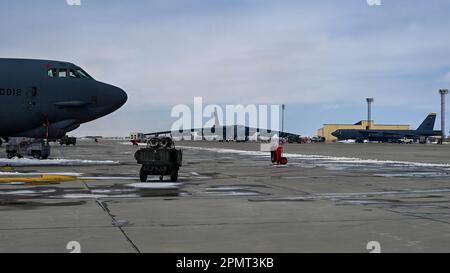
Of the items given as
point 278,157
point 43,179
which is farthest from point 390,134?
point 43,179

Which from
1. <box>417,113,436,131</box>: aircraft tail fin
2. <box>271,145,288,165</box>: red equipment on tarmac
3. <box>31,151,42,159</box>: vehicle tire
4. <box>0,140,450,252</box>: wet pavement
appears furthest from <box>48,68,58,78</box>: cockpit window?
<box>417,113,436,131</box>: aircraft tail fin

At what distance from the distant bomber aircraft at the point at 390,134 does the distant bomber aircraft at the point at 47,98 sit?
418ft

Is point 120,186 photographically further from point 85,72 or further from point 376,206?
point 85,72

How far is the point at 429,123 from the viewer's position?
15738 cm

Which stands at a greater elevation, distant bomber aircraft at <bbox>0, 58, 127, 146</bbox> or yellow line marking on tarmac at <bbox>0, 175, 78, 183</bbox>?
distant bomber aircraft at <bbox>0, 58, 127, 146</bbox>

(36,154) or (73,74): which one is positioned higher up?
(73,74)

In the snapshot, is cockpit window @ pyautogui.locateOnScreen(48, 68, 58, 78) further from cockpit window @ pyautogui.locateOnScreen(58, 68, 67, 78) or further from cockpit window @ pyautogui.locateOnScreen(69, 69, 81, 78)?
cockpit window @ pyautogui.locateOnScreen(69, 69, 81, 78)

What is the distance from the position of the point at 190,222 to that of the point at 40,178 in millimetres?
11179

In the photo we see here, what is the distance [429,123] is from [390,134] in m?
17.6

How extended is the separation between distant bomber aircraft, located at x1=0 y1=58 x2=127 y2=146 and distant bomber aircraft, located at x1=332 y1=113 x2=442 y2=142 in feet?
418

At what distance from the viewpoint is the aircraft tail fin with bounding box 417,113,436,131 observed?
15688 centimetres

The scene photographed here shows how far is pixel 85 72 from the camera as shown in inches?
993

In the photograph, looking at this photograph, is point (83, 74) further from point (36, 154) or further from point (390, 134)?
point (390, 134)
